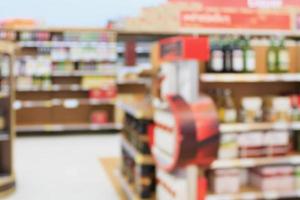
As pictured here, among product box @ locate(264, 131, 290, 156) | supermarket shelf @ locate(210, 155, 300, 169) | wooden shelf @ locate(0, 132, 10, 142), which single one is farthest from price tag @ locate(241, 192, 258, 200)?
wooden shelf @ locate(0, 132, 10, 142)

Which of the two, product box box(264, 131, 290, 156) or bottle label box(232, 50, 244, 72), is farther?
product box box(264, 131, 290, 156)

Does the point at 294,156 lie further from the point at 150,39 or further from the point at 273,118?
the point at 150,39

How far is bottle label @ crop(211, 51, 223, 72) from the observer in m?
4.04

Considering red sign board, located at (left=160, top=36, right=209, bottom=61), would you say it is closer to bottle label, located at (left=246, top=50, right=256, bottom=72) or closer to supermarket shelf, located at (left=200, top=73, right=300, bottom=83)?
supermarket shelf, located at (left=200, top=73, right=300, bottom=83)

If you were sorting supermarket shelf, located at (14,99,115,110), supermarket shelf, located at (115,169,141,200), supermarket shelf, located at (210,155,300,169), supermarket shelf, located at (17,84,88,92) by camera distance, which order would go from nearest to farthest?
supermarket shelf, located at (210,155,300,169)
supermarket shelf, located at (115,169,141,200)
supermarket shelf, located at (17,84,88,92)
supermarket shelf, located at (14,99,115,110)

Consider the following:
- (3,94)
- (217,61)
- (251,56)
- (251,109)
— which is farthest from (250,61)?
(3,94)

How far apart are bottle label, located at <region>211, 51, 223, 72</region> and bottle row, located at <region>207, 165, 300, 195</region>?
2.86ft

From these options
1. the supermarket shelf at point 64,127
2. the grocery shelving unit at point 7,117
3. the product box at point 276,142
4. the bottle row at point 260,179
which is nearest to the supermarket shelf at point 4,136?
the grocery shelving unit at point 7,117

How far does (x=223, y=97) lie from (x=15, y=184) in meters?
2.77

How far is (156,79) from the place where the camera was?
182 inches

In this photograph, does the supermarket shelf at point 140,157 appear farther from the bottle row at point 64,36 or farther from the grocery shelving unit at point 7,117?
the bottle row at point 64,36

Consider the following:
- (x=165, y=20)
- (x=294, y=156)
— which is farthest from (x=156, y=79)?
(x=165, y=20)

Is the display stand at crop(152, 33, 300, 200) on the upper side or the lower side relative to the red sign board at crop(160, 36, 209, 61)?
lower

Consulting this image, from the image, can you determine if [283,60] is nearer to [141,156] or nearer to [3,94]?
[141,156]
